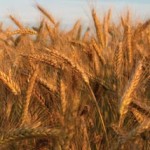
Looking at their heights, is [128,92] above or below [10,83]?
below

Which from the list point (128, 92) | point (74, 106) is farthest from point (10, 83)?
point (128, 92)

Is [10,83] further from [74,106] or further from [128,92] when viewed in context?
[128,92]

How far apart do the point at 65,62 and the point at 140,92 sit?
1.49 ft

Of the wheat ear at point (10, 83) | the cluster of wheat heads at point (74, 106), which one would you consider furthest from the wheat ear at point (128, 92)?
the wheat ear at point (10, 83)

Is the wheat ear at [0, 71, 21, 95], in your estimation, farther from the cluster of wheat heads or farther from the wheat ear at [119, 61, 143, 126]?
the wheat ear at [119, 61, 143, 126]

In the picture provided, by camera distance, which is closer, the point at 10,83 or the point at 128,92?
the point at 128,92

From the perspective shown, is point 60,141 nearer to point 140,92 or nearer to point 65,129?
point 65,129

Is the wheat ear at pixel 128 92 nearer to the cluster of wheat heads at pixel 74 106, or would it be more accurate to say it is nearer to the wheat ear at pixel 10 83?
the cluster of wheat heads at pixel 74 106

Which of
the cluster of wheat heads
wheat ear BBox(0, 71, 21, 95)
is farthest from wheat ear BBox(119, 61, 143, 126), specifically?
wheat ear BBox(0, 71, 21, 95)

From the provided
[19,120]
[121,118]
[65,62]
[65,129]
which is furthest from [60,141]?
[65,62]

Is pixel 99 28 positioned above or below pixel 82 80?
above

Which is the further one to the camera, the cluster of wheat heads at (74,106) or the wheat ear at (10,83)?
the wheat ear at (10,83)

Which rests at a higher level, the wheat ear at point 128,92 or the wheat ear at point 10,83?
the wheat ear at point 10,83

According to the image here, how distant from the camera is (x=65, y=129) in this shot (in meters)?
1.68
